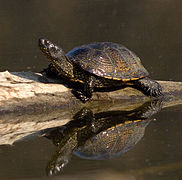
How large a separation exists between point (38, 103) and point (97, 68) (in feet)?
3.49

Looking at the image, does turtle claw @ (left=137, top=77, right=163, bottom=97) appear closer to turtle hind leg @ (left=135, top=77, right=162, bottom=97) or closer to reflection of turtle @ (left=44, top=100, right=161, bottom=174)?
turtle hind leg @ (left=135, top=77, right=162, bottom=97)

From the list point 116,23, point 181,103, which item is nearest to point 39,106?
point 181,103

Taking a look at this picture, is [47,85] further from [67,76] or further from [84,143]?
[84,143]

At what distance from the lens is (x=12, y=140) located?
630cm

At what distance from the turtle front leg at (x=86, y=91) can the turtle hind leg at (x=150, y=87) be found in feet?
2.92

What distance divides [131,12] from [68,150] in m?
13.7

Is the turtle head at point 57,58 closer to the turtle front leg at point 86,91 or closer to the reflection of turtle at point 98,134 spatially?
the turtle front leg at point 86,91

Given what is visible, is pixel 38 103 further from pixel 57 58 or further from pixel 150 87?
pixel 150 87

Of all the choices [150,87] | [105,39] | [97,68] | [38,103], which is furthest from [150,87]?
[105,39]

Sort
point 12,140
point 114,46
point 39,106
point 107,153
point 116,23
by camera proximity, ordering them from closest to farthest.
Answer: point 107,153 < point 12,140 < point 39,106 < point 114,46 < point 116,23

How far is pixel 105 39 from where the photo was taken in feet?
46.8

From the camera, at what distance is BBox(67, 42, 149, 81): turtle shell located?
7352 millimetres

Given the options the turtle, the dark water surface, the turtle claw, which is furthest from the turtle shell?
the dark water surface

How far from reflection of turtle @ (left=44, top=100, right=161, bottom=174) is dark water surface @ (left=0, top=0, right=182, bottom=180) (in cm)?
13
